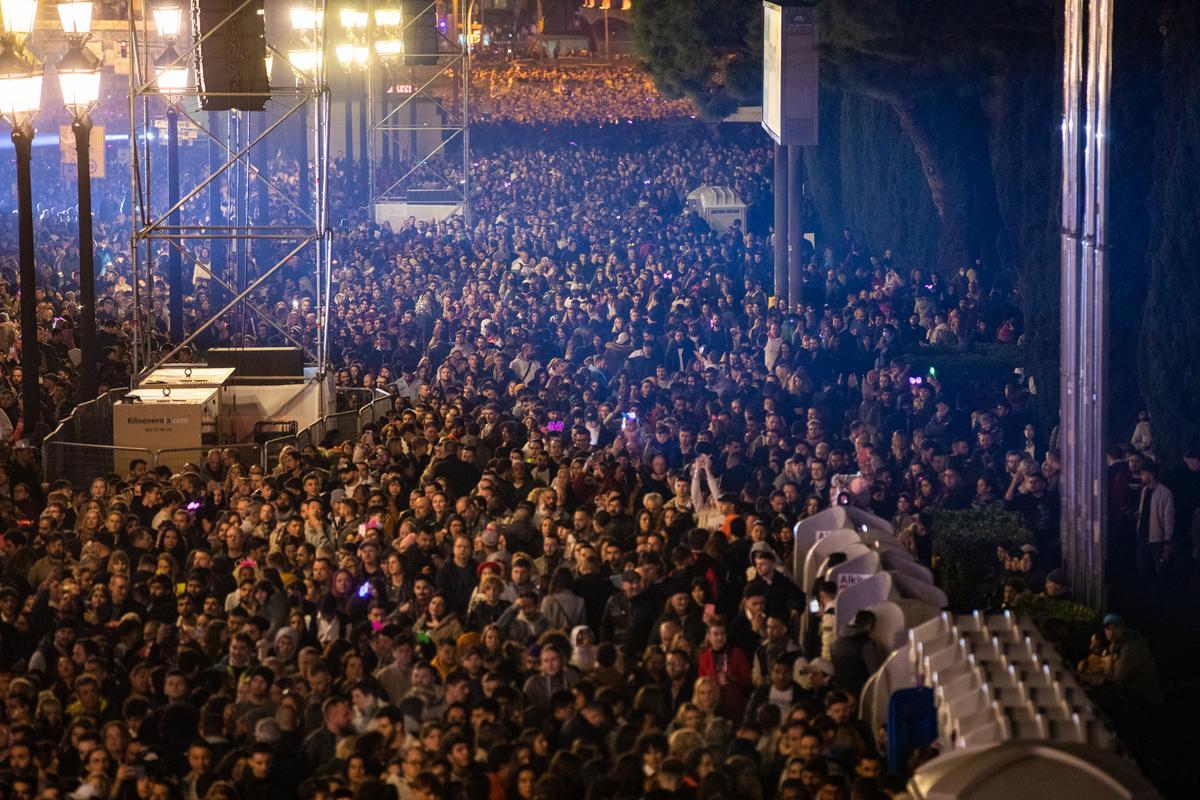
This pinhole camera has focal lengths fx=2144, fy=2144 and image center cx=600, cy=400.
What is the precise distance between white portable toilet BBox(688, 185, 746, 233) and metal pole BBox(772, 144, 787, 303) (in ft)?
42.8

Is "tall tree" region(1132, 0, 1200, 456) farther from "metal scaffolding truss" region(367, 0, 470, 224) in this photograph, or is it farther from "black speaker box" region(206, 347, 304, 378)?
"metal scaffolding truss" region(367, 0, 470, 224)

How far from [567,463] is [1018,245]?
12372 millimetres

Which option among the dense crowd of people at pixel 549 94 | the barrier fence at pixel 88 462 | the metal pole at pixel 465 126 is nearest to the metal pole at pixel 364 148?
the metal pole at pixel 465 126

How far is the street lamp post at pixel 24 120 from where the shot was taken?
18250 millimetres

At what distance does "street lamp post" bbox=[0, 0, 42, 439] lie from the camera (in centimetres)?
1825

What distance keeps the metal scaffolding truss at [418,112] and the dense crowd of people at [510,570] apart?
15103 mm

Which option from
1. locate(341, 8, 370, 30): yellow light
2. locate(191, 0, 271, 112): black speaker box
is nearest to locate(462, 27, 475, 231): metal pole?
locate(341, 8, 370, 30): yellow light

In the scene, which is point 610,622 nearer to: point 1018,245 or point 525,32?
point 1018,245

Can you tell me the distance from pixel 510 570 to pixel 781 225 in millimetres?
21550

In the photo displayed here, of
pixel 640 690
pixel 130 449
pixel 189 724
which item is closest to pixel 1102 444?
pixel 640 690

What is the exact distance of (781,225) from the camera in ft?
111

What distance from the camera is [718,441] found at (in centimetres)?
1777

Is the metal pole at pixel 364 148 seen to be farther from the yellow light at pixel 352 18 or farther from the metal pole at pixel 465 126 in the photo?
the yellow light at pixel 352 18

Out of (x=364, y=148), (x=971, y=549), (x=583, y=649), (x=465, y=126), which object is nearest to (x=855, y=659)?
(x=583, y=649)
